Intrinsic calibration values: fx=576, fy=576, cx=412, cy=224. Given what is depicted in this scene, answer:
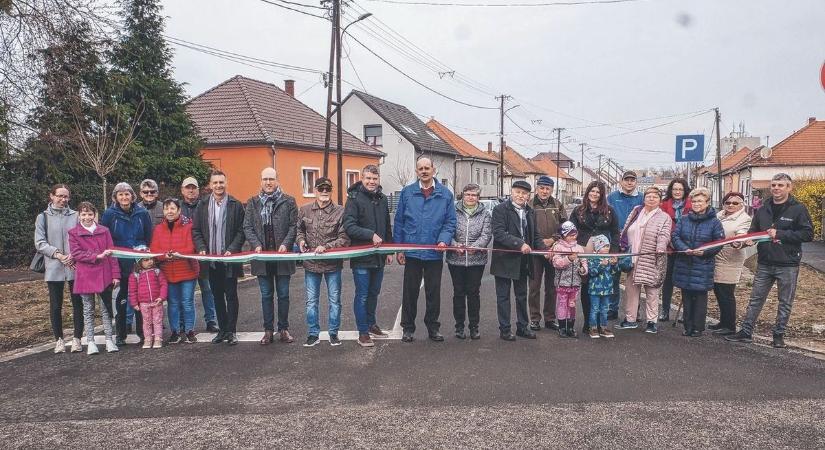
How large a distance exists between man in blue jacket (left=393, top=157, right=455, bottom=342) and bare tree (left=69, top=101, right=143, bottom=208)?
10029 mm

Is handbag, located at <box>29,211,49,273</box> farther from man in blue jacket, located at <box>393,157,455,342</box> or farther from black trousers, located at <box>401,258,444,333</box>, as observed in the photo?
black trousers, located at <box>401,258,444,333</box>

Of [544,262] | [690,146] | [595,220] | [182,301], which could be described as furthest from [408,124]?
[182,301]

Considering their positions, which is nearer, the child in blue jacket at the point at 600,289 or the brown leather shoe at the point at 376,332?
the child in blue jacket at the point at 600,289

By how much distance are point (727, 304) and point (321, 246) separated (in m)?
4.82

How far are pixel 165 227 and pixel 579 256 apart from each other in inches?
190

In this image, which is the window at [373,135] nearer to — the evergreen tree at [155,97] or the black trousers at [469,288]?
the evergreen tree at [155,97]

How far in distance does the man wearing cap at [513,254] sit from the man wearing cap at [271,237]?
2397 millimetres

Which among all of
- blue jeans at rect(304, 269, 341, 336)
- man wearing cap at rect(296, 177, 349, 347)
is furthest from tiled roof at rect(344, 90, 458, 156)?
Answer: blue jeans at rect(304, 269, 341, 336)

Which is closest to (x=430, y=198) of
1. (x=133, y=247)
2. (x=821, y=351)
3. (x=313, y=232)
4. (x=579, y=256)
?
(x=313, y=232)

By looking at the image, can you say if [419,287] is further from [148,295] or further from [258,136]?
[258,136]

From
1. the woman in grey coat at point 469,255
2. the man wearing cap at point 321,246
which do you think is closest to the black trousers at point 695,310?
the woman in grey coat at point 469,255

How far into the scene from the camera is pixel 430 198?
6684 mm

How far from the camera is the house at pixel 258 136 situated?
86.4 feet

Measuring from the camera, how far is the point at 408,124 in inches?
1891
